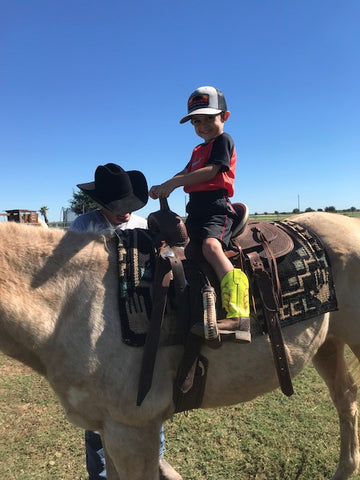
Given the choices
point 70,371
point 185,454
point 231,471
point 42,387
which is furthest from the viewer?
point 42,387

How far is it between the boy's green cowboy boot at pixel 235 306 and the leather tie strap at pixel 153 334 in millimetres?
327

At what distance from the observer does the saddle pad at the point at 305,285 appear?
6.72ft

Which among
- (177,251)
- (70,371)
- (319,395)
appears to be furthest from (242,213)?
(319,395)

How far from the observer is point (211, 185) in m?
2.12

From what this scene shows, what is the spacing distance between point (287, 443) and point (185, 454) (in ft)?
3.28

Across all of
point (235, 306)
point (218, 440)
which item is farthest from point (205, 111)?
point (218, 440)

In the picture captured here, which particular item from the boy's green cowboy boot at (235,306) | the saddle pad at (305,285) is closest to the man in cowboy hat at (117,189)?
the boy's green cowboy boot at (235,306)

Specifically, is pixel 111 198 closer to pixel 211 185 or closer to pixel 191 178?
pixel 191 178

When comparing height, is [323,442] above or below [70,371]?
below

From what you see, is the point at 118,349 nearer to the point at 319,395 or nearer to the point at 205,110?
the point at 205,110

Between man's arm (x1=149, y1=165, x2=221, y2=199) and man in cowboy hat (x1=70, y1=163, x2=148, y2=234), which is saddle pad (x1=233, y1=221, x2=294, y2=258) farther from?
man in cowboy hat (x1=70, y1=163, x2=148, y2=234)

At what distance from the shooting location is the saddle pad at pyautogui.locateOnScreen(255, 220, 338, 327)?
205 cm

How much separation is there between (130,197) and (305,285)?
1352mm

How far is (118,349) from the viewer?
172cm
